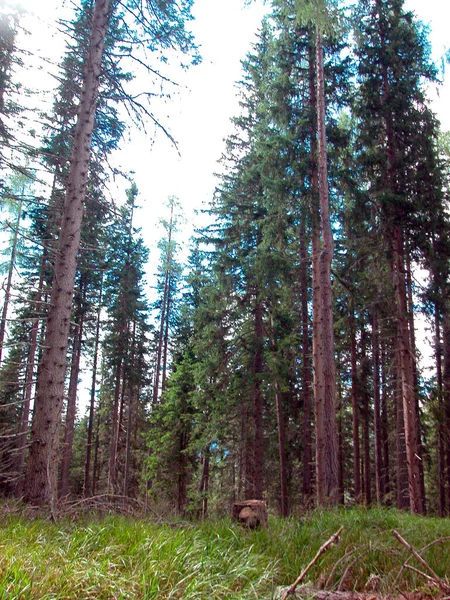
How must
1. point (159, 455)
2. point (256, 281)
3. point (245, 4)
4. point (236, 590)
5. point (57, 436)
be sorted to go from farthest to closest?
point (159, 455) → point (256, 281) → point (245, 4) → point (57, 436) → point (236, 590)

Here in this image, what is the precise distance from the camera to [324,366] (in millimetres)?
9492

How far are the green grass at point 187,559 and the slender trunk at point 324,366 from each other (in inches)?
151

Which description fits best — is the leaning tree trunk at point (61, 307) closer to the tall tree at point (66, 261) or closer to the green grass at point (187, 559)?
the tall tree at point (66, 261)

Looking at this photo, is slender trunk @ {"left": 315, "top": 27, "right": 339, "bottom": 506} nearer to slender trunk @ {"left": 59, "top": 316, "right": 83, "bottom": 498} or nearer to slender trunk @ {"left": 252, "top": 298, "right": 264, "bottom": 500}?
slender trunk @ {"left": 252, "top": 298, "right": 264, "bottom": 500}

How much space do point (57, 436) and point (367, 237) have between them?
9.65m

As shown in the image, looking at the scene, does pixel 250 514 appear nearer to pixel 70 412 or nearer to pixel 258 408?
pixel 258 408

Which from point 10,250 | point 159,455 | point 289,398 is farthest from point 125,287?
point 289,398

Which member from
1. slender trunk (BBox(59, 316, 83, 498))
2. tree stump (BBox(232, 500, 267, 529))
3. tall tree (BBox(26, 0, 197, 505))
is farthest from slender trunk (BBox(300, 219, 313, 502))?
slender trunk (BBox(59, 316, 83, 498))

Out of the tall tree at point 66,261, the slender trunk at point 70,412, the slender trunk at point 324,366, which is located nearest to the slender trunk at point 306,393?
the slender trunk at point 324,366

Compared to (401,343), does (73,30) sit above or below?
above

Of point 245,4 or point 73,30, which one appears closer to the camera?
point 73,30

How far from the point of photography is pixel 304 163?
1095cm

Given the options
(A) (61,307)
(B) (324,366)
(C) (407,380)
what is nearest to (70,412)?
(B) (324,366)

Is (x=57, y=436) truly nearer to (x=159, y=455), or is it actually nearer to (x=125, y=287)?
(x=159, y=455)
